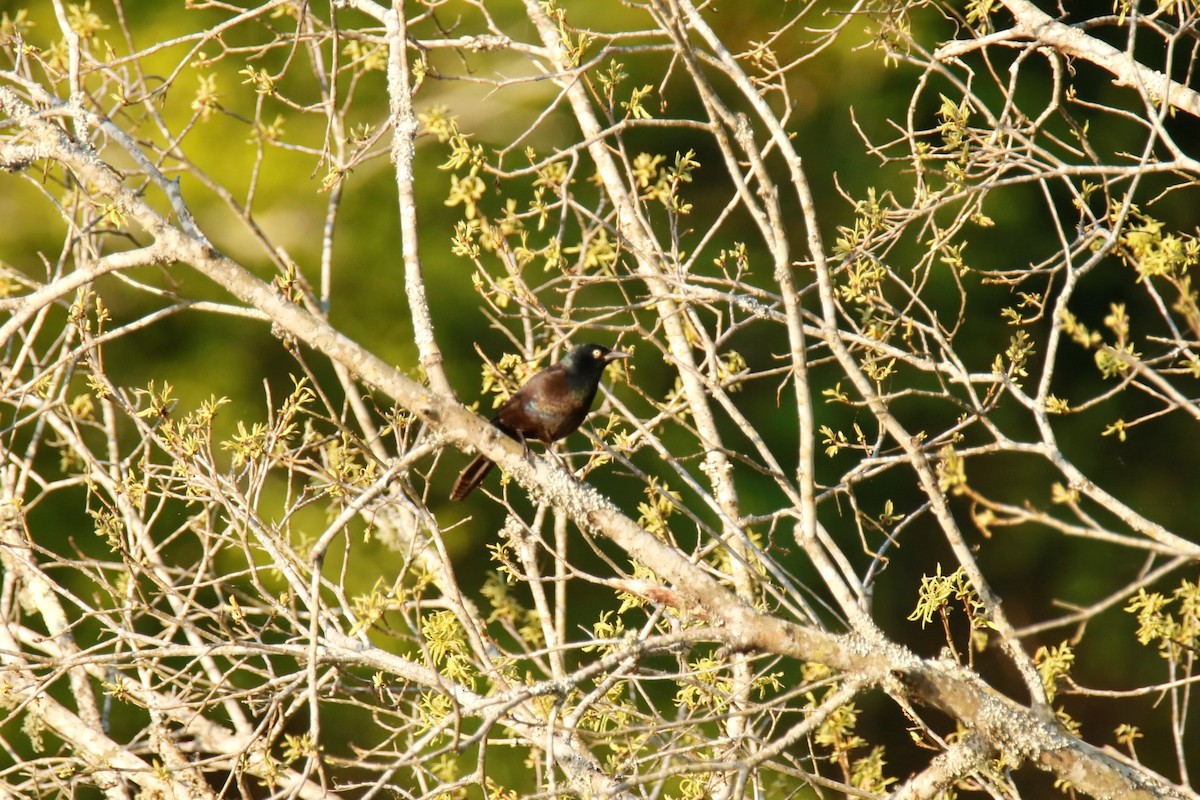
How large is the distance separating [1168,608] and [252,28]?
255 inches

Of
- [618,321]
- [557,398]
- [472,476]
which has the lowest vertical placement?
[618,321]

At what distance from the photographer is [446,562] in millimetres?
2502

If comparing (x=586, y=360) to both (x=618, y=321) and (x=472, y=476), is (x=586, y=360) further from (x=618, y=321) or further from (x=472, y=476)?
(x=618, y=321)

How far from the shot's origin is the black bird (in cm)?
416

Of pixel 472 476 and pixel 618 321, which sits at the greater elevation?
pixel 472 476

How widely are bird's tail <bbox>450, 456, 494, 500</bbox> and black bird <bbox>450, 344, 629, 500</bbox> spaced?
0.59 ft

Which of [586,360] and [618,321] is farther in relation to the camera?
[618,321]

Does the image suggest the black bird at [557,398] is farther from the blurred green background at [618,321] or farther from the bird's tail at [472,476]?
the blurred green background at [618,321]

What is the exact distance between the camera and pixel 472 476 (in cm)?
446

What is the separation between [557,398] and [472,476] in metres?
0.51

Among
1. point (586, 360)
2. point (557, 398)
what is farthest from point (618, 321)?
point (557, 398)

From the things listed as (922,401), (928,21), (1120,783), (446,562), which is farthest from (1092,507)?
(446,562)

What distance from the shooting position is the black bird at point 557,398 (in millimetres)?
4160

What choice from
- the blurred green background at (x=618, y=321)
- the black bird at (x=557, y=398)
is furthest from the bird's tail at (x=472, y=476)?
the blurred green background at (x=618, y=321)
